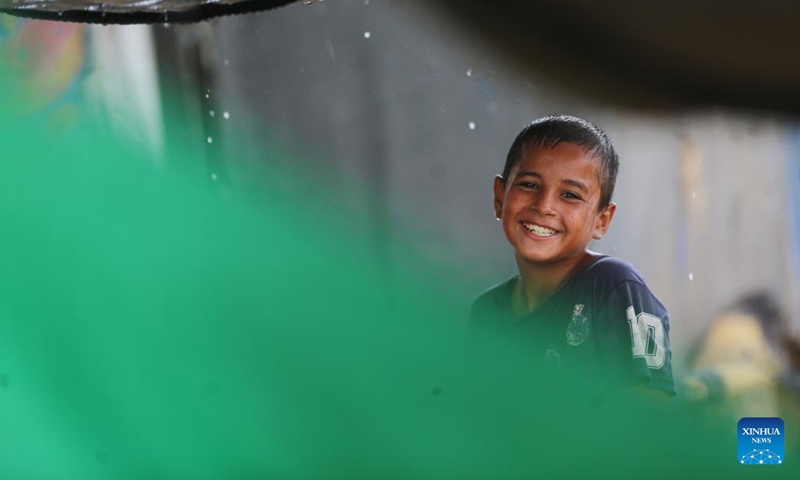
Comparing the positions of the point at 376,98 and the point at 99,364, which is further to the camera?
the point at 99,364

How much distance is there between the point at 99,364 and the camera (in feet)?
6.20

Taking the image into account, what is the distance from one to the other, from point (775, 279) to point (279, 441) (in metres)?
1.21

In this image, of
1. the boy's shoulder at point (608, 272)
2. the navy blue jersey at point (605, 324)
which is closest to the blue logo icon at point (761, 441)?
the navy blue jersey at point (605, 324)

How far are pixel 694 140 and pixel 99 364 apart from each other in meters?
1.49

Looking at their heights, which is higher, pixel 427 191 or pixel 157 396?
pixel 427 191

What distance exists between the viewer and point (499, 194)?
1.74 meters

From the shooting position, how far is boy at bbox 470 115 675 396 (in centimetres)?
171

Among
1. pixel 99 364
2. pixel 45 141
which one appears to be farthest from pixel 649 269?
pixel 45 141

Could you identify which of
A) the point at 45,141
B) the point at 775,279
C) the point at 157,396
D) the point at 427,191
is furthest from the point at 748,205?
the point at 45,141

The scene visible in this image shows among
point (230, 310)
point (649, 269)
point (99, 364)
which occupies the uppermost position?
point (649, 269)

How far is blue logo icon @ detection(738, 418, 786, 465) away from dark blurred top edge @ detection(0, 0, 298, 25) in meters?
1.43

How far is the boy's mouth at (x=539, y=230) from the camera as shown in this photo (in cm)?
172

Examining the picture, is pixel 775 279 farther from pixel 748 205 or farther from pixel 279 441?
pixel 279 441

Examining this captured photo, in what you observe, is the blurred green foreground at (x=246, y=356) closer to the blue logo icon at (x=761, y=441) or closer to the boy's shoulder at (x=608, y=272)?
the blue logo icon at (x=761, y=441)
